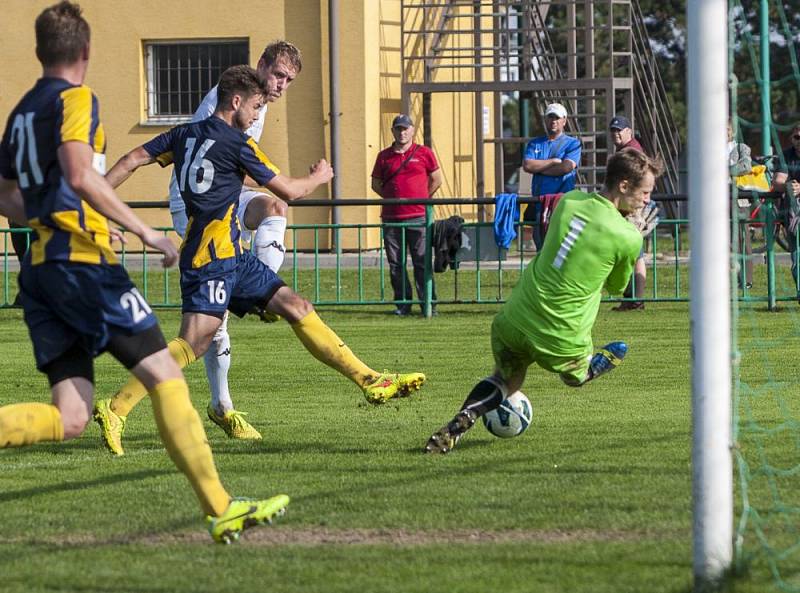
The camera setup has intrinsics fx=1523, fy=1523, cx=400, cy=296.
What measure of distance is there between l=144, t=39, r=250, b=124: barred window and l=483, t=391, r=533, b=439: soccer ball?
17.0 meters

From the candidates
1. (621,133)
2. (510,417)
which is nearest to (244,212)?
(510,417)

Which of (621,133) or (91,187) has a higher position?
(621,133)

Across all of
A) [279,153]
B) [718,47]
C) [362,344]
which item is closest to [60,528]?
[718,47]

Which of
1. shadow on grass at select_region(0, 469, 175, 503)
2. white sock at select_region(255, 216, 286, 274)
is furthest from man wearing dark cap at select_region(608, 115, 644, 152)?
shadow on grass at select_region(0, 469, 175, 503)

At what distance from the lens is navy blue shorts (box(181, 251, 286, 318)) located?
7699 mm

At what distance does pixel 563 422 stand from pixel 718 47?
4.26 m

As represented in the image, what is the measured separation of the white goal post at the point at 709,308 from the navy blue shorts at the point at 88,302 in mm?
1990

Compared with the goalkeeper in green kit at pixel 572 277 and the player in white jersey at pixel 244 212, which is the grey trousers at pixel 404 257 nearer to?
the player in white jersey at pixel 244 212

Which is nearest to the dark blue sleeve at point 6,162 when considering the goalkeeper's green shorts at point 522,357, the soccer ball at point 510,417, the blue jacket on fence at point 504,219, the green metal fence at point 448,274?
the goalkeeper's green shorts at point 522,357

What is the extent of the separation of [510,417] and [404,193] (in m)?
9.18

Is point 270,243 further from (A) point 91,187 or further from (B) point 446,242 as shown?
(B) point 446,242

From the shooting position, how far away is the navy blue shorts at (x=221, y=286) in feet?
25.3

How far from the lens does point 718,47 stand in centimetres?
460

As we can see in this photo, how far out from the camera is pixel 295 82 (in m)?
23.4
